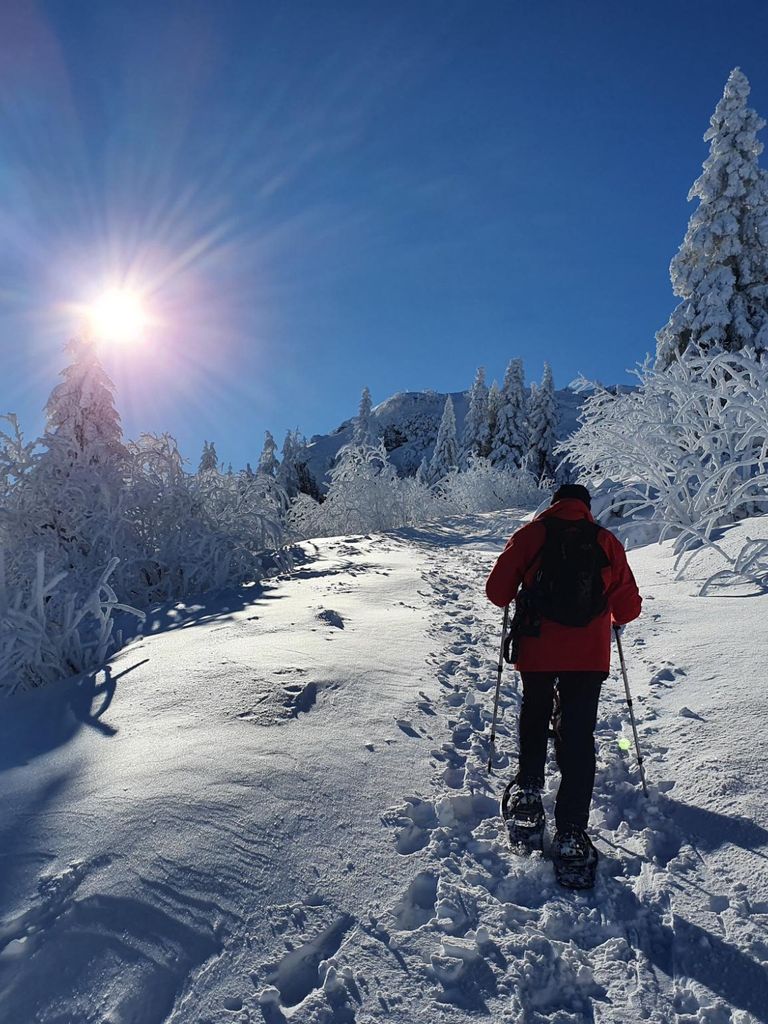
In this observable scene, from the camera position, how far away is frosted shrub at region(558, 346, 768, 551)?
585cm

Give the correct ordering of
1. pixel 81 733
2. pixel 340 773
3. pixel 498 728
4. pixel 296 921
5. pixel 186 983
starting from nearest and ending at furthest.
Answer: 1. pixel 186 983
2. pixel 296 921
3. pixel 340 773
4. pixel 81 733
5. pixel 498 728

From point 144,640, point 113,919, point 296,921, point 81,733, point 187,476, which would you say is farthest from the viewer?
point 187,476

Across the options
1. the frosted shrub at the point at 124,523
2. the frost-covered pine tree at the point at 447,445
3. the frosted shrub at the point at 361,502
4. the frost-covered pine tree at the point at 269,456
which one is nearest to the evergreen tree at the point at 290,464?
the frost-covered pine tree at the point at 269,456

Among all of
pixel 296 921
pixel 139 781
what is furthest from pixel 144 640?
pixel 296 921

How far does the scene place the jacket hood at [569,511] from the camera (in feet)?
9.41

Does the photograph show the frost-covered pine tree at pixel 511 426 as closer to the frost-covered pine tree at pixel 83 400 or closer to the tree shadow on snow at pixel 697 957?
the frost-covered pine tree at pixel 83 400

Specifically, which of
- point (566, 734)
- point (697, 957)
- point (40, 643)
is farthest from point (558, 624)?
point (40, 643)

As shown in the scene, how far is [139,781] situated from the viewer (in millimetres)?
2578

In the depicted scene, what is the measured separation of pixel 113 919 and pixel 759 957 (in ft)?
6.98

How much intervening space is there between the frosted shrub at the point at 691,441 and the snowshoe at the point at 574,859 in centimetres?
405

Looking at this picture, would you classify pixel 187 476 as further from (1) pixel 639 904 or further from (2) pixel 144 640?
(1) pixel 639 904

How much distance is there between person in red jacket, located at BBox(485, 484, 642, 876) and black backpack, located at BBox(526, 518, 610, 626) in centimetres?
3

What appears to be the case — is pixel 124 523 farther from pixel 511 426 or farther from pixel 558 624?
pixel 511 426

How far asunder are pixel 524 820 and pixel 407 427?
82165 mm
